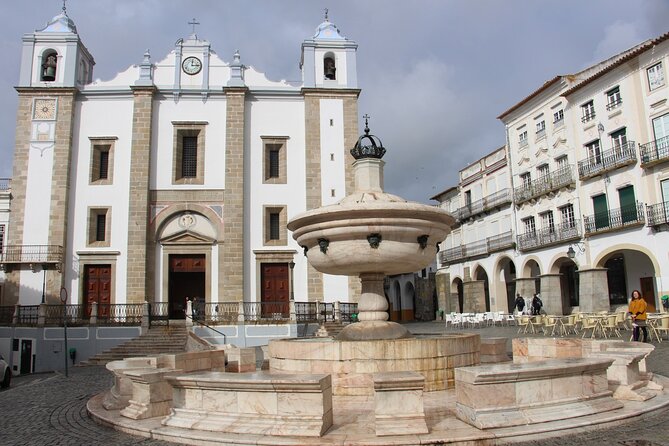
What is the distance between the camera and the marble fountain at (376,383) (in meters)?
4.75

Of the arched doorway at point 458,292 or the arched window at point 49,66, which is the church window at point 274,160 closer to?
the arched window at point 49,66

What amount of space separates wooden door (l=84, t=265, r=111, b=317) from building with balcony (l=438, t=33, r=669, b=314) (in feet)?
65.6

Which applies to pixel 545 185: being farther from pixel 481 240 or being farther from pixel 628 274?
pixel 481 240

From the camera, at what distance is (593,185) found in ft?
80.1

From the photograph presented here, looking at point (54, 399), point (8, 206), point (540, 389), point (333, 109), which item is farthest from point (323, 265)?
point (8, 206)

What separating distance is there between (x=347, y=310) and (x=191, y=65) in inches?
510

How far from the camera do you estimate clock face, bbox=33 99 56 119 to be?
2355 cm

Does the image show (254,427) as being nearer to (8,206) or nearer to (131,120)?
(131,120)

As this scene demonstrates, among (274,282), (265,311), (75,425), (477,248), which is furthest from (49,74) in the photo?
(477,248)

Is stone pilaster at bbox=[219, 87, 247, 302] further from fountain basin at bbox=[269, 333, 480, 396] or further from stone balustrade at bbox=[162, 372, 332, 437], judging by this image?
stone balustrade at bbox=[162, 372, 332, 437]

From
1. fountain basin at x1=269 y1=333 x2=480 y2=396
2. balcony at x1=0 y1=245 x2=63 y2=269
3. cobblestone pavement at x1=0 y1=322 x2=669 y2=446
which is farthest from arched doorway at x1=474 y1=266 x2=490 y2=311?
fountain basin at x1=269 y1=333 x2=480 y2=396

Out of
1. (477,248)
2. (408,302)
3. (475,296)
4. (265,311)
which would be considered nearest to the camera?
(265,311)

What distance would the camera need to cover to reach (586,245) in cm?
2439

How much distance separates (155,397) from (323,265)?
297 centimetres
